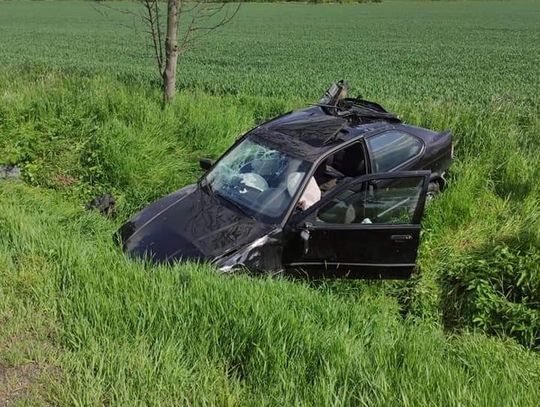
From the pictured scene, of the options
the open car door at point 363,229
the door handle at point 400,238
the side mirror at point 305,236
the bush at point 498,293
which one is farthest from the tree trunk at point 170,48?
the bush at point 498,293

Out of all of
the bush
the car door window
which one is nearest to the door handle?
the car door window

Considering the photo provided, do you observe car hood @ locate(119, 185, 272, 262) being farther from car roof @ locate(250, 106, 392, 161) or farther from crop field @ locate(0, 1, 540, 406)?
car roof @ locate(250, 106, 392, 161)

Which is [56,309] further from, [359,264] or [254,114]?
[254,114]

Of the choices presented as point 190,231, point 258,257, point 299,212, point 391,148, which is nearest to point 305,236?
point 299,212

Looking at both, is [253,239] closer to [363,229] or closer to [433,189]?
[363,229]

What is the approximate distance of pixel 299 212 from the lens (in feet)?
14.7

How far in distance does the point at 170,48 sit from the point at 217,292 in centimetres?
685

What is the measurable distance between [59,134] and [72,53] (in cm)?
2103

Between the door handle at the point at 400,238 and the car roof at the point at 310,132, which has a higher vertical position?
the car roof at the point at 310,132

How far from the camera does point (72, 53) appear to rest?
87.0 ft

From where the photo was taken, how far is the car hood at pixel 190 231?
4270mm

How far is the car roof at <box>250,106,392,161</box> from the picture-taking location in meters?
4.87

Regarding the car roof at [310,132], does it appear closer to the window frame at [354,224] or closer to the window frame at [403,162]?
the window frame at [403,162]

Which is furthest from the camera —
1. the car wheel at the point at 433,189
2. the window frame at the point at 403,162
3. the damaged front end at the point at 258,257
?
the car wheel at the point at 433,189
